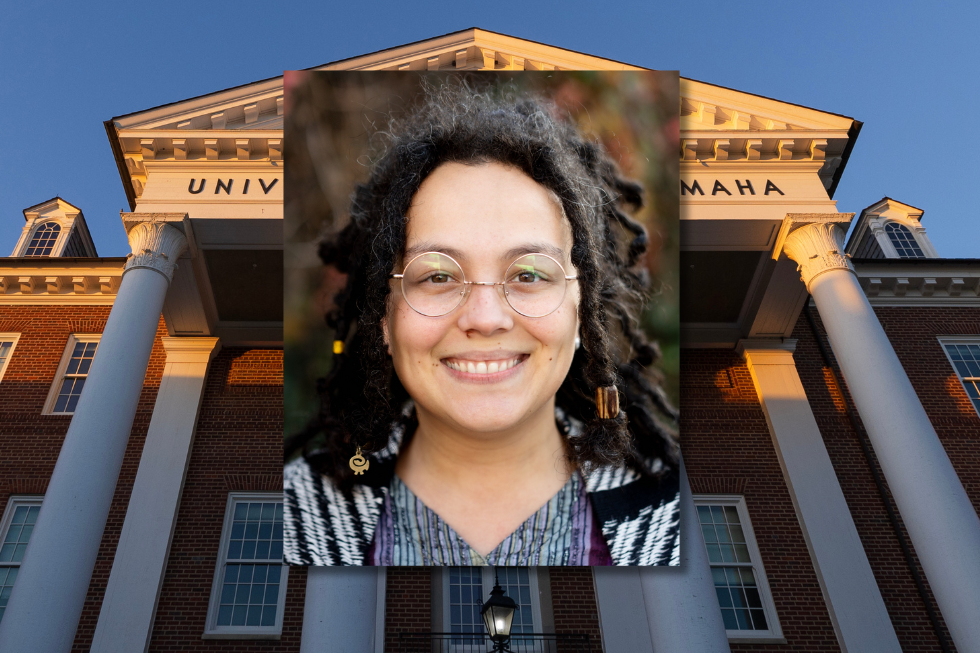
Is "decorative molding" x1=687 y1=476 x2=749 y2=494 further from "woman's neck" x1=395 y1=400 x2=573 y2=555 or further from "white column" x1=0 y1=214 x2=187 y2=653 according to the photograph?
"white column" x1=0 y1=214 x2=187 y2=653

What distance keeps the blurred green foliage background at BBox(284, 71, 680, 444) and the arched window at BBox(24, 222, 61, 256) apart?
44.1ft

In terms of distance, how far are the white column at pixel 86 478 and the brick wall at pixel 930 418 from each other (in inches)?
470

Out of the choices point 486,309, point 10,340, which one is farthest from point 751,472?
point 10,340

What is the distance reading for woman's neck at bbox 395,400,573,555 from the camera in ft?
22.3

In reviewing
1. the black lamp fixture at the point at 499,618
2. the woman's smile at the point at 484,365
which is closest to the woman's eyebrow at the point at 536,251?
the woman's smile at the point at 484,365

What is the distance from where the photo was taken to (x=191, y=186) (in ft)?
36.3

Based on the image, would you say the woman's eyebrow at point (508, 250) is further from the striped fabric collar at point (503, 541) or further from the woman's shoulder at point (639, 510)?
the striped fabric collar at point (503, 541)

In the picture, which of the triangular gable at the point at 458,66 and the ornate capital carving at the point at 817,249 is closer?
the ornate capital carving at the point at 817,249

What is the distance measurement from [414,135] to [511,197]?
1.20 metres

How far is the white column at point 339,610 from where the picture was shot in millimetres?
7516

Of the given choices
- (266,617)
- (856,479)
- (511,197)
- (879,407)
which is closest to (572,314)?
(511,197)

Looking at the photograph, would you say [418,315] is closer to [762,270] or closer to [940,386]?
[762,270]

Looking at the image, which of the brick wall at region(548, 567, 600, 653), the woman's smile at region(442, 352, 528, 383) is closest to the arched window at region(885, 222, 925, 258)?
the brick wall at region(548, 567, 600, 653)

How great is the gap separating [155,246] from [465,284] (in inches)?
250
